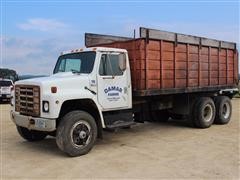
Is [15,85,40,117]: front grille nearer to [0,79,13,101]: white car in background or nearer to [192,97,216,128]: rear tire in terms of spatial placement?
[192,97,216,128]: rear tire

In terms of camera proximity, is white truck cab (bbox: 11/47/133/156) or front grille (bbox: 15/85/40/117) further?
front grille (bbox: 15/85/40/117)

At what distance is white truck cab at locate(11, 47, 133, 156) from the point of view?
768 centimetres

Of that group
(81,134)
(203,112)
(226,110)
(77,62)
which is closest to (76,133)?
(81,134)

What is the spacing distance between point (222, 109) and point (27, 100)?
707 centimetres

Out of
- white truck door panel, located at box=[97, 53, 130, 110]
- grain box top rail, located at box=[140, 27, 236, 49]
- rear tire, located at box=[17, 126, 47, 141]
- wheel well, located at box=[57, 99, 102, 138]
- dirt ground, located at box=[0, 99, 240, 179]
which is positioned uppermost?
grain box top rail, located at box=[140, 27, 236, 49]

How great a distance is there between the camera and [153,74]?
32.0 ft

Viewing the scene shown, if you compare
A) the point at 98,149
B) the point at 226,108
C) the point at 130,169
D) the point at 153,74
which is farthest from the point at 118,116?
the point at 226,108

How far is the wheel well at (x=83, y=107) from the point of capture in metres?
8.09

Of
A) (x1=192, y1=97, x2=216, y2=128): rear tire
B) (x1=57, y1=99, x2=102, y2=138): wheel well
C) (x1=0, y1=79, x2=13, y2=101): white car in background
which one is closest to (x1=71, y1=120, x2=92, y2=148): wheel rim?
(x1=57, y1=99, x2=102, y2=138): wheel well

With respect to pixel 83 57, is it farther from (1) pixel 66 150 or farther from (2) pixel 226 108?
(2) pixel 226 108

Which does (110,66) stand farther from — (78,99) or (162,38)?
(162,38)

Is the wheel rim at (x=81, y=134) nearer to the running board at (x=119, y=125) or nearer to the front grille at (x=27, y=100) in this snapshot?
the running board at (x=119, y=125)

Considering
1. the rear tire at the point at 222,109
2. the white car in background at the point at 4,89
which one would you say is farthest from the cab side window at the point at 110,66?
the white car in background at the point at 4,89

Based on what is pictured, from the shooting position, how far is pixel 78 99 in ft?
26.6
